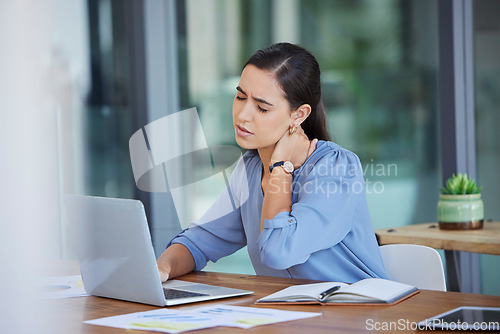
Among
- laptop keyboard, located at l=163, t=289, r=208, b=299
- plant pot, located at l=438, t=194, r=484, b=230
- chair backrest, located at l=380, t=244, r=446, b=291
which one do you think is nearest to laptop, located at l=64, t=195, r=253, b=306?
laptop keyboard, located at l=163, t=289, r=208, b=299

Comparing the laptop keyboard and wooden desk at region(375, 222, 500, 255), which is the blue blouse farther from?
wooden desk at region(375, 222, 500, 255)

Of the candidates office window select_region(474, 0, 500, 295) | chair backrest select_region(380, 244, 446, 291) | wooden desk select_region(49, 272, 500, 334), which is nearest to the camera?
wooden desk select_region(49, 272, 500, 334)

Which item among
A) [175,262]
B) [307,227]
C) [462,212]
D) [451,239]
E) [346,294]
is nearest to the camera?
[346,294]

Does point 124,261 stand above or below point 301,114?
below

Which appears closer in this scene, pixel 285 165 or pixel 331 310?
pixel 331 310

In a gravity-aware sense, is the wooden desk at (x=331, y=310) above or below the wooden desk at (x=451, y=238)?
above

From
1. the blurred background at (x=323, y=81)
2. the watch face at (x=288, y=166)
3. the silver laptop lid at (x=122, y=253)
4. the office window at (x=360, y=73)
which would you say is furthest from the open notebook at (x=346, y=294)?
the office window at (x=360, y=73)

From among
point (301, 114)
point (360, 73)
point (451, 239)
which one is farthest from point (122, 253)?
point (360, 73)

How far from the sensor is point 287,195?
1638 mm

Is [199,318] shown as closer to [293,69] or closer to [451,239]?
[293,69]

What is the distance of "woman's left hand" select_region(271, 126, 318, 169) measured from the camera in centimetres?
178

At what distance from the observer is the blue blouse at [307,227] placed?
148 centimetres

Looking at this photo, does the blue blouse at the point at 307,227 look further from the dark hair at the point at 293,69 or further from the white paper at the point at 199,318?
the white paper at the point at 199,318

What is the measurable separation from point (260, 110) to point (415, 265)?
61 cm
